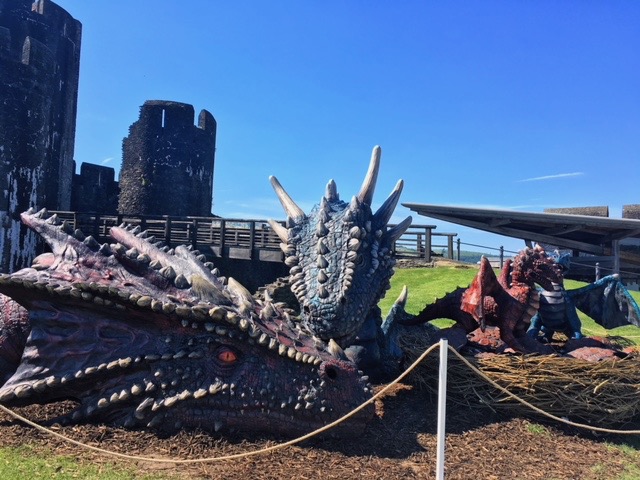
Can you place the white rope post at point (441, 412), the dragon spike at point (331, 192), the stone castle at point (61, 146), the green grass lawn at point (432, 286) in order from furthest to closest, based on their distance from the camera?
1. the stone castle at point (61, 146)
2. the green grass lawn at point (432, 286)
3. the dragon spike at point (331, 192)
4. the white rope post at point (441, 412)

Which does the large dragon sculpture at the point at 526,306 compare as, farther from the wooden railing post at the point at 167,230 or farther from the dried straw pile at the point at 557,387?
the wooden railing post at the point at 167,230

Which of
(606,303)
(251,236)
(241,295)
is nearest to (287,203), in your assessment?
(241,295)

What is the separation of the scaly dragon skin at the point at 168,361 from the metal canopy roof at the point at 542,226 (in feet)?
35.7

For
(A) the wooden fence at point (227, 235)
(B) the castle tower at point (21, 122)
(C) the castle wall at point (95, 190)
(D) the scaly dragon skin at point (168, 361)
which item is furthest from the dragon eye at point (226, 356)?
(C) the castle wall at point (95, 190)

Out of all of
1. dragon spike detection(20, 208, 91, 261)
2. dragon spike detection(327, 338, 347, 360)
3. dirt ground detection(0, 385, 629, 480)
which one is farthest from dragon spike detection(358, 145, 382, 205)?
dragon spike detection(20, 208, 91, 261)

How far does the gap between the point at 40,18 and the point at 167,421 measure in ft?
95.2

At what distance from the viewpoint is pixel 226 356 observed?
3.41 m

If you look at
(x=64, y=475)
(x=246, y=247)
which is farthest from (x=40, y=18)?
(x=64, y=475)

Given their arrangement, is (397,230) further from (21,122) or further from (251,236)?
(21,122)

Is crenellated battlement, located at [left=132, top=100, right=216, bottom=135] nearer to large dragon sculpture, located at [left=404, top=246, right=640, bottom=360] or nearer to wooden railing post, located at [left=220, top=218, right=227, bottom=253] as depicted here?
wooden railing post, located at [left=220, top=218, right=227, bottom=253]

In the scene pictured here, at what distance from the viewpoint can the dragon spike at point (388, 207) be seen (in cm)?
464

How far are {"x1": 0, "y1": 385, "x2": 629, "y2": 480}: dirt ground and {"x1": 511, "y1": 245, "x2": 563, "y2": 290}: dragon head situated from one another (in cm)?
156

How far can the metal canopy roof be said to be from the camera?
42.3 ft

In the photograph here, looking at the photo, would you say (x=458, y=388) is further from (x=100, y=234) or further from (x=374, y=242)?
(x=100, y=234)
